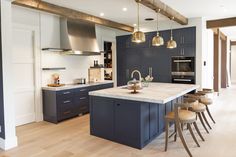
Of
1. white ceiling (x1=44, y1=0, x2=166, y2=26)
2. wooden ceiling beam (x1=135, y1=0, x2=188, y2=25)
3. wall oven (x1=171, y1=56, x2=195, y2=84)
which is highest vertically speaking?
white ceiling (x1=44, y1=0, x2=166, y2=26)

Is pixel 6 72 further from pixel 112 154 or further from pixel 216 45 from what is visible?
pixel 216 45

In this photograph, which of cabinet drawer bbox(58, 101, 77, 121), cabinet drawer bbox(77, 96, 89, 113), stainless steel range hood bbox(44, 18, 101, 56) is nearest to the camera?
cabinet drawer bbox(58, 101, 77, 121)

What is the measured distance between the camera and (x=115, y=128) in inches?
139

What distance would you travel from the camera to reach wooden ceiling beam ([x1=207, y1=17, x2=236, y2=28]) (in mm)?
5879

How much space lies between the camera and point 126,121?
336 cm

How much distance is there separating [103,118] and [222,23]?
4.78 meters

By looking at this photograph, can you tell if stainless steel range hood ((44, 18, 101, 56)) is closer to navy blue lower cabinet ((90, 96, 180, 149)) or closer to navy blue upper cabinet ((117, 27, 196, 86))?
navy blue upper cabinet ((117, 27, 196, 86))

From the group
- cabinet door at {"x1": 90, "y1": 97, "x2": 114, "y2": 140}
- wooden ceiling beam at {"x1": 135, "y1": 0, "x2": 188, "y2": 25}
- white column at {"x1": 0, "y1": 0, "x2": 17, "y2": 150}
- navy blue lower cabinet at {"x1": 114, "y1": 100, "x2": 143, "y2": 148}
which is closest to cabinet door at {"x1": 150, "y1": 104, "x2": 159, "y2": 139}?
navy blue lower cabinet at {"x1": 114, "y1": 100, "x2": 143, "y2": 148}

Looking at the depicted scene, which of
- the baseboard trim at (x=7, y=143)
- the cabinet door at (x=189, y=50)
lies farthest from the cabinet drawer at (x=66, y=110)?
the cabinet door at (x=189, y=50)

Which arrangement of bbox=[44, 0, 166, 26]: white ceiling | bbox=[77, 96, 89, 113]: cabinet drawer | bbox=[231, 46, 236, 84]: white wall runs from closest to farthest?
bbox=[44, 0, 166, 26]: white ceiling, bbox=[77, 96, 89, 113]: cabinet drawer, bbox=[231, 46, 236, 84]: white wall

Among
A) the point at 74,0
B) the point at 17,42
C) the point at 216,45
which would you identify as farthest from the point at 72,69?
the point at 216,45

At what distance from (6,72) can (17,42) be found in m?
1.51

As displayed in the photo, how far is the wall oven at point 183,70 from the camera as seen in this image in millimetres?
6000

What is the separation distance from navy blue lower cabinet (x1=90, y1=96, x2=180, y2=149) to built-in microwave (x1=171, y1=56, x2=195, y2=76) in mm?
2548
